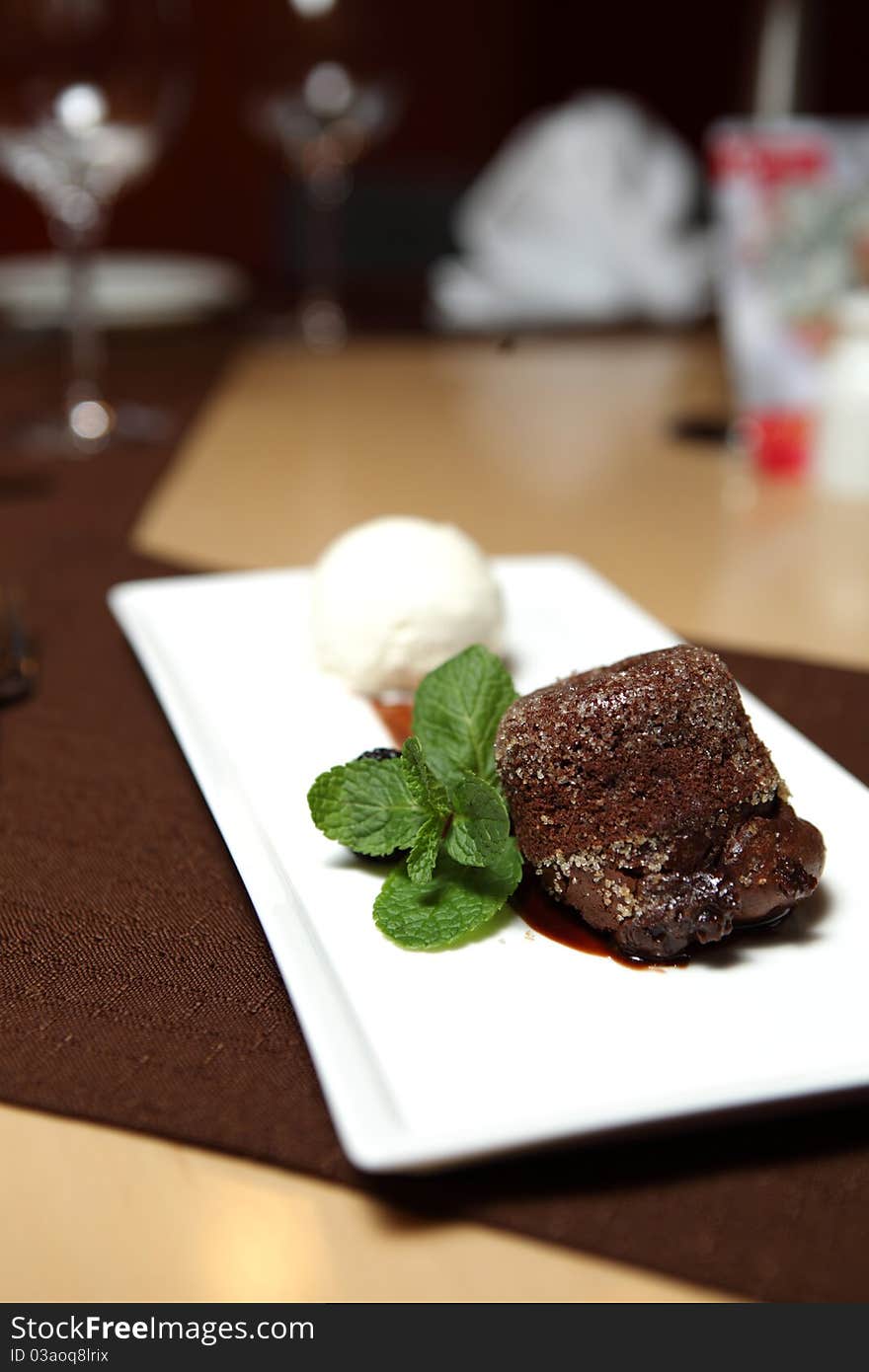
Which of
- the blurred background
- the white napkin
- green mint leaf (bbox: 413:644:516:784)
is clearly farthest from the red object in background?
the blurred background

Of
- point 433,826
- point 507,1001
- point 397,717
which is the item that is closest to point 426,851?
point 433,826

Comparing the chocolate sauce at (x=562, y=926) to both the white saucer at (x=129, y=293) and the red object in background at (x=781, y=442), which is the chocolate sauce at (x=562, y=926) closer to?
the red object in background at (x=781, y=442)

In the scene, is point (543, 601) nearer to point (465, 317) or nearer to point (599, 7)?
point (465, 317)

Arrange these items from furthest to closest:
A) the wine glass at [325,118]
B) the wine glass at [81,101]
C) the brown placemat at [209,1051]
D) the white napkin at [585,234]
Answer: the white napkin at [585,234] → the wine glass at [325,118] → the wine glass at [81,101] → the brown placemat at [209,1051]

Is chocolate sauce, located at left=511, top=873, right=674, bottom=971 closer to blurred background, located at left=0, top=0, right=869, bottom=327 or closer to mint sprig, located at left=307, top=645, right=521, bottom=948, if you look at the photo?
mint sprig, located at left=307, top=645, right=521, bottom=948

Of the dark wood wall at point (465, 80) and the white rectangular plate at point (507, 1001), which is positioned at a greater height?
the white rectangular plate at point (507, 1001)

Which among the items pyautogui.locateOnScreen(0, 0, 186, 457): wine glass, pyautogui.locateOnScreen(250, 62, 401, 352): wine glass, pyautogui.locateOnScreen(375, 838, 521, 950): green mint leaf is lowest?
pyautogui.locateOnScreen(375, 838, 521, 950): green mint leaf


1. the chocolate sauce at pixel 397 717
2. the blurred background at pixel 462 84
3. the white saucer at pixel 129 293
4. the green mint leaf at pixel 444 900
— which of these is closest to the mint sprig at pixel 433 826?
the green mint leaf at pixel 444 900

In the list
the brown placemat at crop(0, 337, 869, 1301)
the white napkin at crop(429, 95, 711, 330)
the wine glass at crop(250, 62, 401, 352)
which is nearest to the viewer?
the brown placemat at crop(0, 337, 869, 1301)
